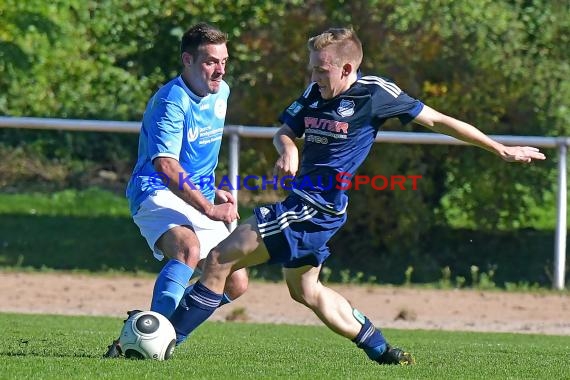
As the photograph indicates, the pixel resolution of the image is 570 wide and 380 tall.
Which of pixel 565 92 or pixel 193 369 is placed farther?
pixel 565 92

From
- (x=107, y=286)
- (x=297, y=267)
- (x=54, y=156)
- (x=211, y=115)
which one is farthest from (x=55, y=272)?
(x=297, y=267)

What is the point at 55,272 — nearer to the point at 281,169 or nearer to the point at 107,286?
the point at 107,286

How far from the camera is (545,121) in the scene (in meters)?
14.2

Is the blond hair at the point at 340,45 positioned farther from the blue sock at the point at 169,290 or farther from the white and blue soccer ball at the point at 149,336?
the white and blue soccer ball at the point at 149,336

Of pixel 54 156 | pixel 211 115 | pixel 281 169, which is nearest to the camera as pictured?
pixel 281 169

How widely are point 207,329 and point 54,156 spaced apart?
22.7 feet

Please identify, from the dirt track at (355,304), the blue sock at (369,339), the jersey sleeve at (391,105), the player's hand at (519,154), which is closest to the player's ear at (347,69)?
the jersey sleeve at (391,105)

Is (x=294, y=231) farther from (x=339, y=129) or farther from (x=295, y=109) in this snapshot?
(x=295, y=109)

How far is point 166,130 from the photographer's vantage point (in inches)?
282

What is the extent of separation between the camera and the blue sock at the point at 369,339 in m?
6.86

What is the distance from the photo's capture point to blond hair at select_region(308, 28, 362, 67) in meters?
6.65

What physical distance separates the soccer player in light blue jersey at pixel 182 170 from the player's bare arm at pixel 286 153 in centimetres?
49

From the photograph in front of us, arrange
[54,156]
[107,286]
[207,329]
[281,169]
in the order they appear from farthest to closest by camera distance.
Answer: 1. [54,156]
2. [107,286]
3. [207,329]
4. [281,169]

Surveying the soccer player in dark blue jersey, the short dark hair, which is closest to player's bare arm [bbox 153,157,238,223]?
the soccer player in dark blue jersey
